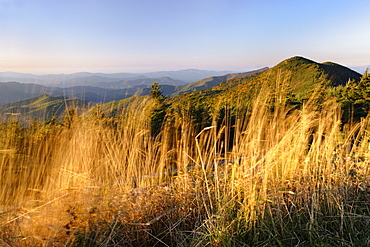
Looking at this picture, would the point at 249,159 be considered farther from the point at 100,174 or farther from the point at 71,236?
the point at 71,236

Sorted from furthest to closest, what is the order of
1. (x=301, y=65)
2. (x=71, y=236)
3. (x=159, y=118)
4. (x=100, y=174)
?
(x=301, y=65), (x=159, y=118), (x=100, y=174), (x=71, y=236)

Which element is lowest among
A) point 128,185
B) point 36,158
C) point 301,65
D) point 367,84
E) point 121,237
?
point 121,237

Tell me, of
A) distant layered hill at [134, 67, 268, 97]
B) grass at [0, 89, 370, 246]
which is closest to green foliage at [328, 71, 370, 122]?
distant layered hill at [134, 67, 268, 97]

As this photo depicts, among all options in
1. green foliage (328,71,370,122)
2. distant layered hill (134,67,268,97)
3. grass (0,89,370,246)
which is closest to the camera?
grass (0,89,370,246)

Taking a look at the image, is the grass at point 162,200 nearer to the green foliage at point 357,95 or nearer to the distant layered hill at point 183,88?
the distant layered hill at point 183,88

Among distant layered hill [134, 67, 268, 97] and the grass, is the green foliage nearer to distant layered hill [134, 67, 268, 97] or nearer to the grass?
distant layered hill [134, 67, 268, 97]

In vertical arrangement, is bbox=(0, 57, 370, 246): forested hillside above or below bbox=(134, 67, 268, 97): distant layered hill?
below

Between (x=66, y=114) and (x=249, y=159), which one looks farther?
(x=66, y=114)

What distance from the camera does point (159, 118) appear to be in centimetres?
727

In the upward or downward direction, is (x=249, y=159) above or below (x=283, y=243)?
above

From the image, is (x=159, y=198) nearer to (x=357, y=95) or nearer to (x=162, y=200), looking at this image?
(x=162, y=200)

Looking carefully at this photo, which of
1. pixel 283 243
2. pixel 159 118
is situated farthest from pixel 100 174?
pixel 159 118

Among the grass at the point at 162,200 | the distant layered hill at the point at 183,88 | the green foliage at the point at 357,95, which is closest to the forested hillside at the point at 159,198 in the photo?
the grass at the point at 162,200

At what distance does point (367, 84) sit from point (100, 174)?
40.0ft
